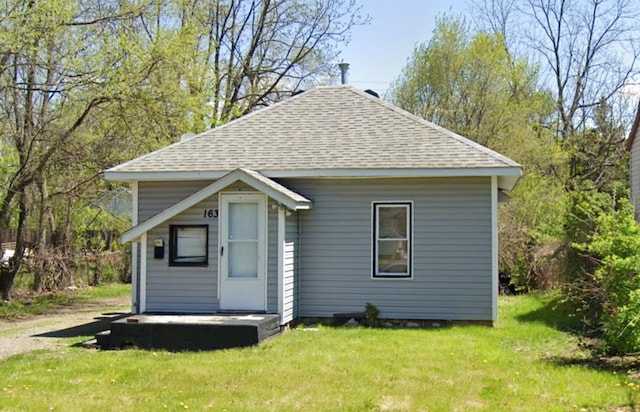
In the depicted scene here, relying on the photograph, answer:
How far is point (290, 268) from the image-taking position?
1234 centimetres

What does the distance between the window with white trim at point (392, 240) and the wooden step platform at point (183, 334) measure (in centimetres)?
302

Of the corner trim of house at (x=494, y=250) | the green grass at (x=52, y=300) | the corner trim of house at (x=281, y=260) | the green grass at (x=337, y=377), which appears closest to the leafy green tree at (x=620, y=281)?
the green grass at (x=337, y=377)

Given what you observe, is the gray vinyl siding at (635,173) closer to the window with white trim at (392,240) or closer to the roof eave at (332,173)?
the roof eave at (332,173)

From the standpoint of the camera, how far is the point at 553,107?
2923 cm

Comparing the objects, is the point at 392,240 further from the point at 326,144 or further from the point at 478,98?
the point at 478,98

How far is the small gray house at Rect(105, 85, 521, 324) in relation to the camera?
12172mm

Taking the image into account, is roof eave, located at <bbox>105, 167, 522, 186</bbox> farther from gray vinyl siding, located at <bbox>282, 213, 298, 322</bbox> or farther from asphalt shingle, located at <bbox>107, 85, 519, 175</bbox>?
gray vinyl siding, located at <bbox>282, 213, 298, 322</bbox>

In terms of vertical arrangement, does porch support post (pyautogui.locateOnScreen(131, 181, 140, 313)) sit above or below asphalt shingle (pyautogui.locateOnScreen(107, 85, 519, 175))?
below

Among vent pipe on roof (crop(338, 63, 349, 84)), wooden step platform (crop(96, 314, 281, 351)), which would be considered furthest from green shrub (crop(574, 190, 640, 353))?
vent pipe on roof (crop(338, 63, 349, 84))

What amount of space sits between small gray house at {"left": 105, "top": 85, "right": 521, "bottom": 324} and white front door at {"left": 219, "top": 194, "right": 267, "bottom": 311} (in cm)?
2

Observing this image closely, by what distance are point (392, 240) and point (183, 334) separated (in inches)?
174

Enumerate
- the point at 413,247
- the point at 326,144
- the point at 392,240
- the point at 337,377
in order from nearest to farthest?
the point at 337,377 < the point at 413,247 < the point at 392,240 < the point at 326,144

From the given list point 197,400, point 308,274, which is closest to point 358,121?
point 308,274

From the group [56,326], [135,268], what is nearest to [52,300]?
[56,326]
